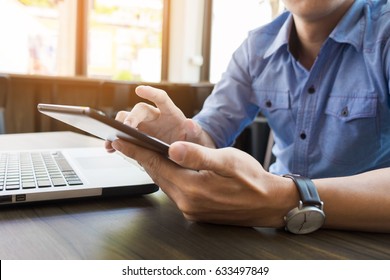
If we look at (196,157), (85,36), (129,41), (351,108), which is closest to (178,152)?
(196,157)

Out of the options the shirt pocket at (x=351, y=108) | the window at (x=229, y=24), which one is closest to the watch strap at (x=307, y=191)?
the shirt pocket at (x=351, y=108)

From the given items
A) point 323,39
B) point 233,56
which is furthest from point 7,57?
point 323,39

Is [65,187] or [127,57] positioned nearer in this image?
[65,187]

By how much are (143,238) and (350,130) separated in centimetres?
63

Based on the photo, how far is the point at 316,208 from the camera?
465mm

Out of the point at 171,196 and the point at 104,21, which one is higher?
the point at 104,21

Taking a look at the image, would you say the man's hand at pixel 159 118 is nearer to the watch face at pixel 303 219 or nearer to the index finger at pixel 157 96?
the index finger at pixel 157 96

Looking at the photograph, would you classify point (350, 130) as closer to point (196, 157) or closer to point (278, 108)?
point (278, 108)

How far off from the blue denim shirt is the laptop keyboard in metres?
0.42

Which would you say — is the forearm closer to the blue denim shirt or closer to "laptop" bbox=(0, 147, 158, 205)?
"laptop" bbox=(0, 147, 158, 205)
